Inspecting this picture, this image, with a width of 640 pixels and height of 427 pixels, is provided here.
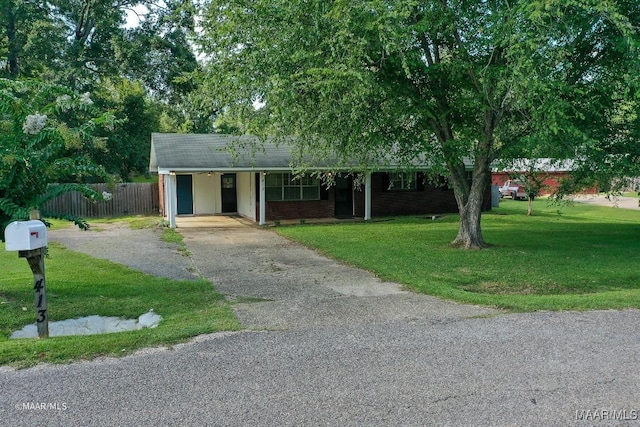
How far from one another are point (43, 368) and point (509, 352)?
4.27m

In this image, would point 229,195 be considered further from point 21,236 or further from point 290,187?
point 21,236

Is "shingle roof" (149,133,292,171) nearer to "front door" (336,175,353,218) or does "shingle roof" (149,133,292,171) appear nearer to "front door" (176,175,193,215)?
"front door" (176,175,193,215)

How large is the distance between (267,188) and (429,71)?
9.88 m

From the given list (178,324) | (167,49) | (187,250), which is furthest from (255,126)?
(167,49)

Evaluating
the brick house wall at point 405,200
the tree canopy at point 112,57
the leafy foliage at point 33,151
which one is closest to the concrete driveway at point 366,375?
the leafy foliage at point 33,151

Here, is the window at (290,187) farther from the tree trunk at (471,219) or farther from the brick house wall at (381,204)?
the tree trunk at (471,219)

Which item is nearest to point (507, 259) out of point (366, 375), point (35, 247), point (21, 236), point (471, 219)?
point (471, 219)

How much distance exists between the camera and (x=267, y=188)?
1956cm

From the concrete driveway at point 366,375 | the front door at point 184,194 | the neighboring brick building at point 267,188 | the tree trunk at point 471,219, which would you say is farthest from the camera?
the front door at point 184,194

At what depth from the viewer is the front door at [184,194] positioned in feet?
73.5

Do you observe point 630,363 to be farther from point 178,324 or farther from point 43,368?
point 43,368

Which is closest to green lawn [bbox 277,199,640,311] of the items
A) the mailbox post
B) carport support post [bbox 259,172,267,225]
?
carport support post [bbox 259,172,267,225]

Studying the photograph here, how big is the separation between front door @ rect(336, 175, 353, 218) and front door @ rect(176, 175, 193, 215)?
662 centimetres

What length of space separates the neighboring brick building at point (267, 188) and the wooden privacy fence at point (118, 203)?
4.46ft
